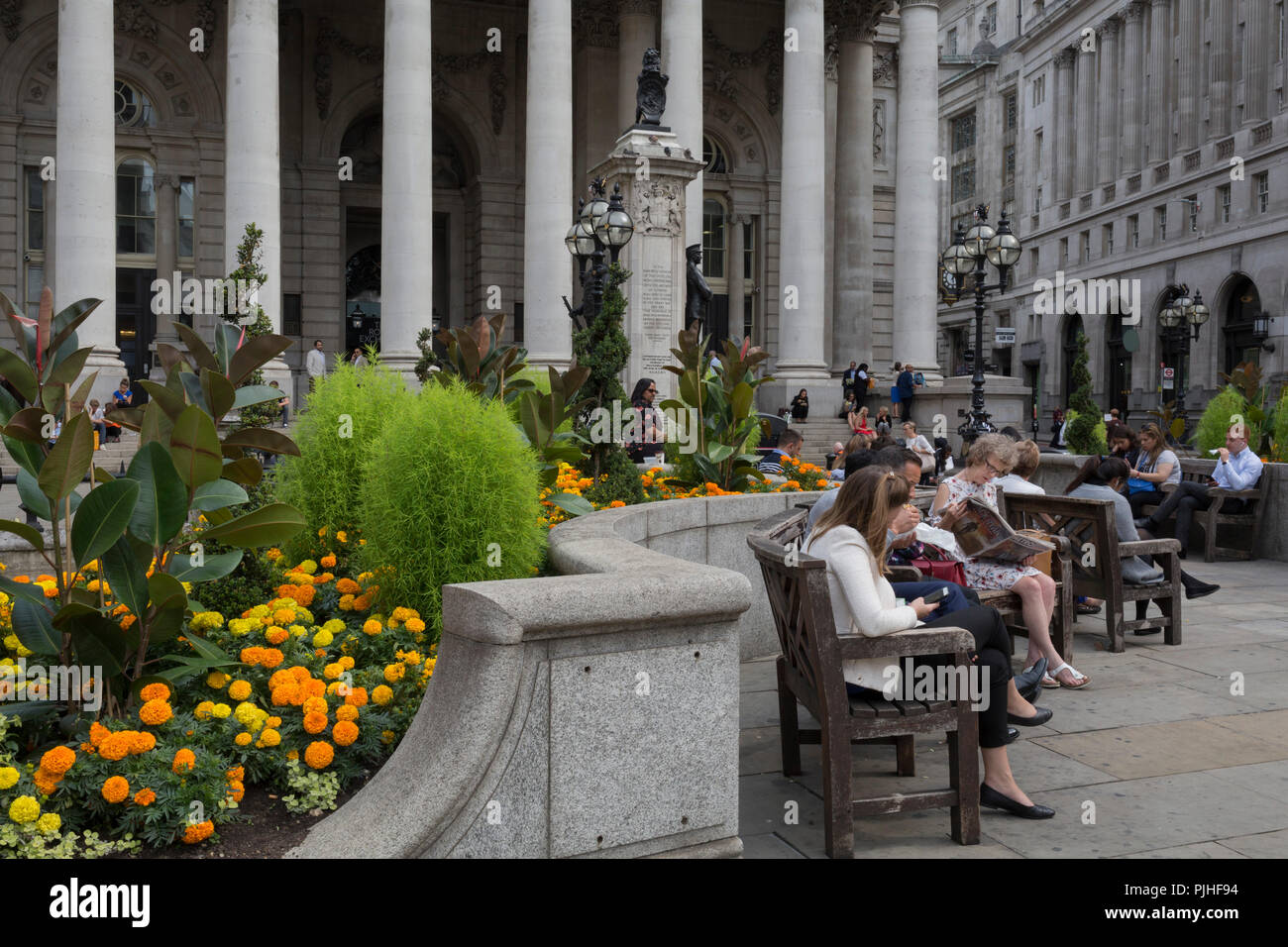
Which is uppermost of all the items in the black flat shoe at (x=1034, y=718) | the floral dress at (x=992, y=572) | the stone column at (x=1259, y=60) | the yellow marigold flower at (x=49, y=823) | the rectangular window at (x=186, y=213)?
the stone column at (x=1259, y=60)

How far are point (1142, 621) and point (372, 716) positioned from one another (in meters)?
6.48

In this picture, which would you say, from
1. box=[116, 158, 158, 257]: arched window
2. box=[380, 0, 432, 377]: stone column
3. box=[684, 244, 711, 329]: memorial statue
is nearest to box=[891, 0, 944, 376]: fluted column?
box=[380, 0, 432, 377]: stone column

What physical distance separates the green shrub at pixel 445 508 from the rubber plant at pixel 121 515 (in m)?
0.56

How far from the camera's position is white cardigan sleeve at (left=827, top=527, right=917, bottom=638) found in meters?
4.88

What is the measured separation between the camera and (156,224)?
3281 cm

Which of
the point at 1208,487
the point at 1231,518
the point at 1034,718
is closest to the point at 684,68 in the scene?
the point at 1208,487

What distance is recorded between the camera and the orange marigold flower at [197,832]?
12.1 feet

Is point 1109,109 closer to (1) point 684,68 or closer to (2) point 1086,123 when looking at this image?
(2) point 1086,123

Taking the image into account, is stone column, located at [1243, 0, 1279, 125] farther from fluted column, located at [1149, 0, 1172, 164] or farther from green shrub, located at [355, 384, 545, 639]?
green shrub, located at [355, 384, 545, 639]

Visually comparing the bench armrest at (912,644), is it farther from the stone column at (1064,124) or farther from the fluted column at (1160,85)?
the stone column at (1064,124)

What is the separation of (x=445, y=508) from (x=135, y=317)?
31.2m

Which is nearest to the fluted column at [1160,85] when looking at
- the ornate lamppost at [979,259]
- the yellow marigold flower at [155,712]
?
the ornate lamppost at [979,259]

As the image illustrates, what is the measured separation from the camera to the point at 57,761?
373cm

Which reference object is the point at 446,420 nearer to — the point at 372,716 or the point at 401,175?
the point at 372,716
